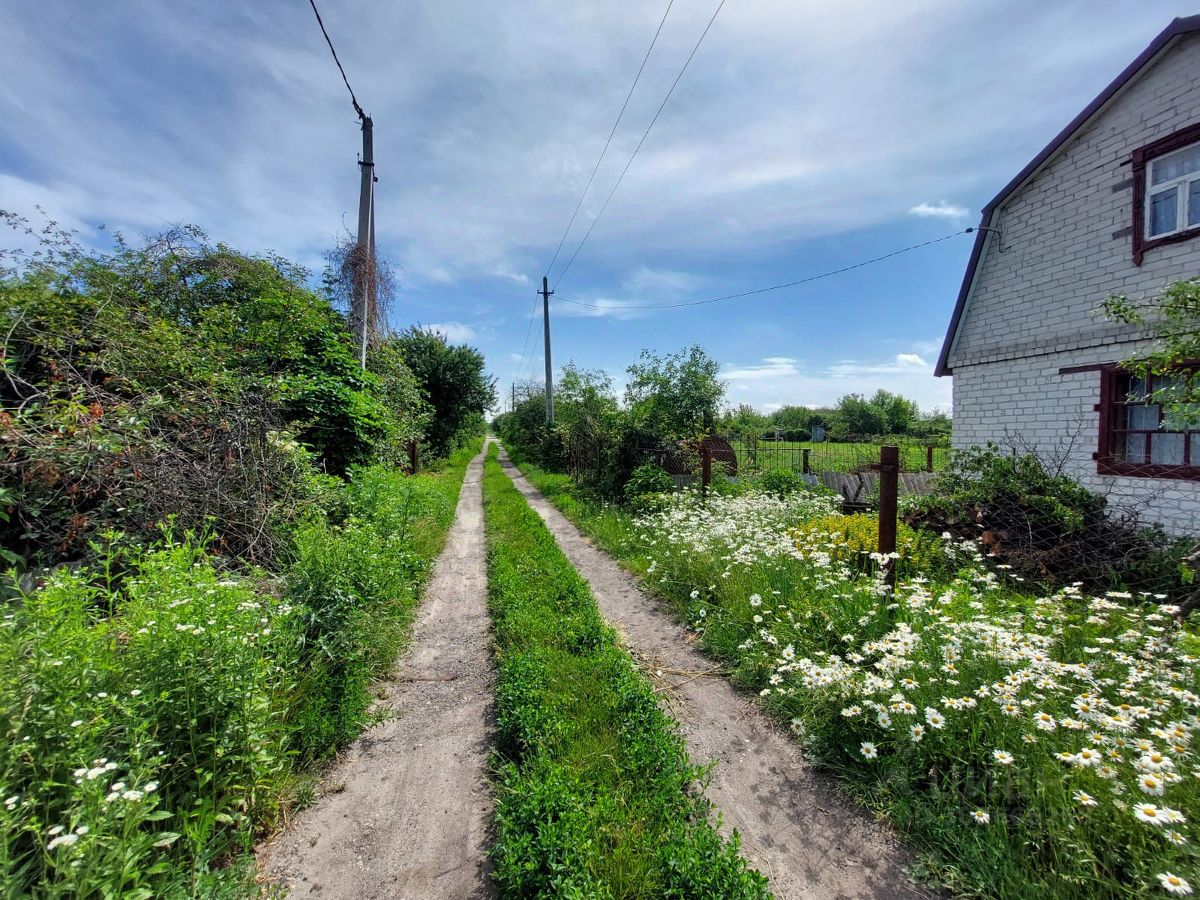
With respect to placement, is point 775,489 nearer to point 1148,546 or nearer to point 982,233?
point 1148,546

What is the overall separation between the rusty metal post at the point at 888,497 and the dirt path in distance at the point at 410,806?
3.32 m

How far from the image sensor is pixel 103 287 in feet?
19.2

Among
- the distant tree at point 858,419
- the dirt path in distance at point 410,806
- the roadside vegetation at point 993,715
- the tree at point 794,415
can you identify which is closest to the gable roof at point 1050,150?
the roadside vegetation at point 993,715

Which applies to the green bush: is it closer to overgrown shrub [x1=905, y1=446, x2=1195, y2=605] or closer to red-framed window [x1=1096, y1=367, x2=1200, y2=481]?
overgrown shrub [x1=905, y1=446, x2=1195, y2=605]

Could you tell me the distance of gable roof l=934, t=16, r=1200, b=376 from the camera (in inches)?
223

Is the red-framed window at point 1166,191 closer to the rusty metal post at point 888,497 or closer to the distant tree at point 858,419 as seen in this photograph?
the rusty metal post at point 888,497

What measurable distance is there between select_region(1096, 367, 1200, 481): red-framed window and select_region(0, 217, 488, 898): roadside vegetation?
891 cm

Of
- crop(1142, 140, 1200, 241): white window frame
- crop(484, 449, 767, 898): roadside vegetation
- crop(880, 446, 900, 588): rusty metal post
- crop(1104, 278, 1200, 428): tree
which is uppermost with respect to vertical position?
crop(1142, 140, 1200, 241): white window frame

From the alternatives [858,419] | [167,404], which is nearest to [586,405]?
[167,404]

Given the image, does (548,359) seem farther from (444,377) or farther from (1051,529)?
(1051,529)

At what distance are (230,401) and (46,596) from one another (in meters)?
3.28

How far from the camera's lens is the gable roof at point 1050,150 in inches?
223

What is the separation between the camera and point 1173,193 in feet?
18.9

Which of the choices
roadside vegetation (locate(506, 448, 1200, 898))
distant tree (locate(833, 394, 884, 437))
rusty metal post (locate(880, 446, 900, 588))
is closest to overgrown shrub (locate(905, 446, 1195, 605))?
roadside vegetation (locate(506, 448, 1200, 898))
